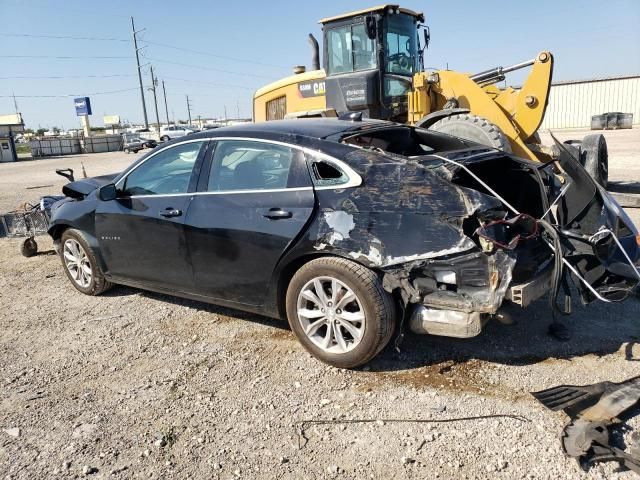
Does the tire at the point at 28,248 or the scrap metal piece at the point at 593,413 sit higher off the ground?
the tire at the point at 28,248

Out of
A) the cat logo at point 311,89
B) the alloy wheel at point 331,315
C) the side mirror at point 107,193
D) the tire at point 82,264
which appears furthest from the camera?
the cat logo at point 311,89

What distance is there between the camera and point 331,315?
362 centimetres

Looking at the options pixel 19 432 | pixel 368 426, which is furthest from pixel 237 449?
A: pixel 19 432

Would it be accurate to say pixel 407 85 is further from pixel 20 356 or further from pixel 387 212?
pixel 20 356

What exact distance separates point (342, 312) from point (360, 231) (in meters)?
0.57

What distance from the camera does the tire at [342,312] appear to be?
3.42 metres

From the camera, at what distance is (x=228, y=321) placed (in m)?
4.63

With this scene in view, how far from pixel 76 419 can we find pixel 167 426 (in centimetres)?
62

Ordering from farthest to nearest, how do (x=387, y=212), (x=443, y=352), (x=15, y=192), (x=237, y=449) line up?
(x=15, y=192) → (x=443, y=352) → (x=387, y=212) → (x=237, y=449)

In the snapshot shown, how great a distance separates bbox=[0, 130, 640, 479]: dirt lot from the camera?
2768mm

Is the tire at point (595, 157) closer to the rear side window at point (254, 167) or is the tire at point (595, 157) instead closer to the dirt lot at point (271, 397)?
the dirt lot at point (271, 397)

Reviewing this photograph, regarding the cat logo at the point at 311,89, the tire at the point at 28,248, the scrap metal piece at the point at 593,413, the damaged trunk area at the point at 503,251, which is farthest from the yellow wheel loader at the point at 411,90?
the tire at the point at 28,248

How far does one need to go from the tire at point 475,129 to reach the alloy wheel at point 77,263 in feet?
14.6

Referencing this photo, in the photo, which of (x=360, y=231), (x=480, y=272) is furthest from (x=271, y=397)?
(x=480, y=272)
